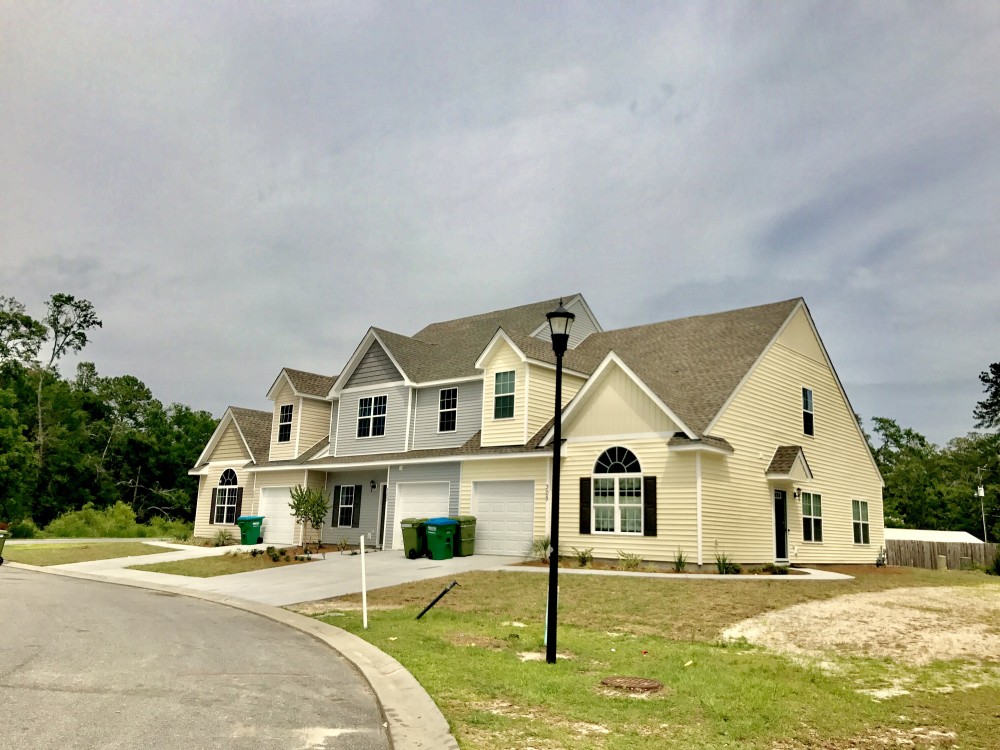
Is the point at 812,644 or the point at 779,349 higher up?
the point at 779,349

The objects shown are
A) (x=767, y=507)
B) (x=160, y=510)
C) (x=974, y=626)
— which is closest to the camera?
(x=974, y=626)

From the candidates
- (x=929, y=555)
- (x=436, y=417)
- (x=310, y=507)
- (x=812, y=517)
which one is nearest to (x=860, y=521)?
(x=812, y=517)

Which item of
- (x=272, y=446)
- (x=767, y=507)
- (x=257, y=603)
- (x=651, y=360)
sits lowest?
(x=257, y=603)

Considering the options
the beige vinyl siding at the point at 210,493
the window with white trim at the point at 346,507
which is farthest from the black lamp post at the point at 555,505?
the beige vinyl siding at the point at 210,493

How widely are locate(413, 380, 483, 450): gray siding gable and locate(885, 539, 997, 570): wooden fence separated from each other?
17.6 m

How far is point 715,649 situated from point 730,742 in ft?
13.4

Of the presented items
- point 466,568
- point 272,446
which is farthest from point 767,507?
point 272,446

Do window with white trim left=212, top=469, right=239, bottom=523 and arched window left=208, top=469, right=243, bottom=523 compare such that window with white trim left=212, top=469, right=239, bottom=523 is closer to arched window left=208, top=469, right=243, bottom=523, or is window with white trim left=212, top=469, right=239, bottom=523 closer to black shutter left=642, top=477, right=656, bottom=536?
arched window left=208, top=469, right=243, bottom=523

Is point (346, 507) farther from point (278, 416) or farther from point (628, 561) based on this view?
point (628, 561)

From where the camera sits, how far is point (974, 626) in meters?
11.7

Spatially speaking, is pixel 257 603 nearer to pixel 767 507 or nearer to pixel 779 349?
pixel 767 507

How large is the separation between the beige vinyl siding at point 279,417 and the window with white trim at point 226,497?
10.6 feet

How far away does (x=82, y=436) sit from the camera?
54.1 meters

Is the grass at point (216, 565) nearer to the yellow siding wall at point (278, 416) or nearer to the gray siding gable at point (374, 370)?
the yellow siding wall at point (278, 416)
